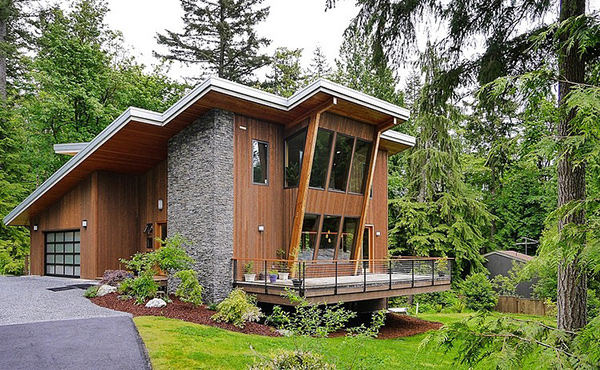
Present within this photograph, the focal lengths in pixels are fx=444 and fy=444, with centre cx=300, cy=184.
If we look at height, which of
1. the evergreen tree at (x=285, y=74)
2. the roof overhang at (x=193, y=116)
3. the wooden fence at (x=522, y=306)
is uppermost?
the evergreen tree at (x=285, y=74)

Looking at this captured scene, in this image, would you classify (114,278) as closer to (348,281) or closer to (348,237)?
(348,281)

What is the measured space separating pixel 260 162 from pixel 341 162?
2.49 m

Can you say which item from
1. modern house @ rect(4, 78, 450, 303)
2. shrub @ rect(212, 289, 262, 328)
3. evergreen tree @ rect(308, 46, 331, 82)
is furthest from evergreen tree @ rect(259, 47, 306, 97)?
shrub @ rect(212, 289, 262, 328)

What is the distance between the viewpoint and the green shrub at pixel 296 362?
457cm

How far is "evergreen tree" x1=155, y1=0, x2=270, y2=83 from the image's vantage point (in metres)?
27.0

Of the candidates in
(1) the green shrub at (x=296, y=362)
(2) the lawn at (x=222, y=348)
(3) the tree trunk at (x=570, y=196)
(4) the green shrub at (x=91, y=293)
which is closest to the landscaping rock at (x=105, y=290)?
(4) the green shrub at (x=91, y=293)

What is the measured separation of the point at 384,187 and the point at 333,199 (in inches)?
180

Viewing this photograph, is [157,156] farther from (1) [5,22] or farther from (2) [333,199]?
(1) [5,22]

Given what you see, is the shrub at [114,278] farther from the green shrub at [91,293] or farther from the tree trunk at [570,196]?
the tree trunk at [570,196]

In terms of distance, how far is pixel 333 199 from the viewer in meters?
13.4

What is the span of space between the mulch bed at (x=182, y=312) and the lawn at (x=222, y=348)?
0.58 meters

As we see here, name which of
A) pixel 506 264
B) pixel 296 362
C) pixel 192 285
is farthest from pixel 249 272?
pixel 506 264

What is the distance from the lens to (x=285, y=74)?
2875 centimetres

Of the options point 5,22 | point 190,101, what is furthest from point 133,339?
point 5,22
